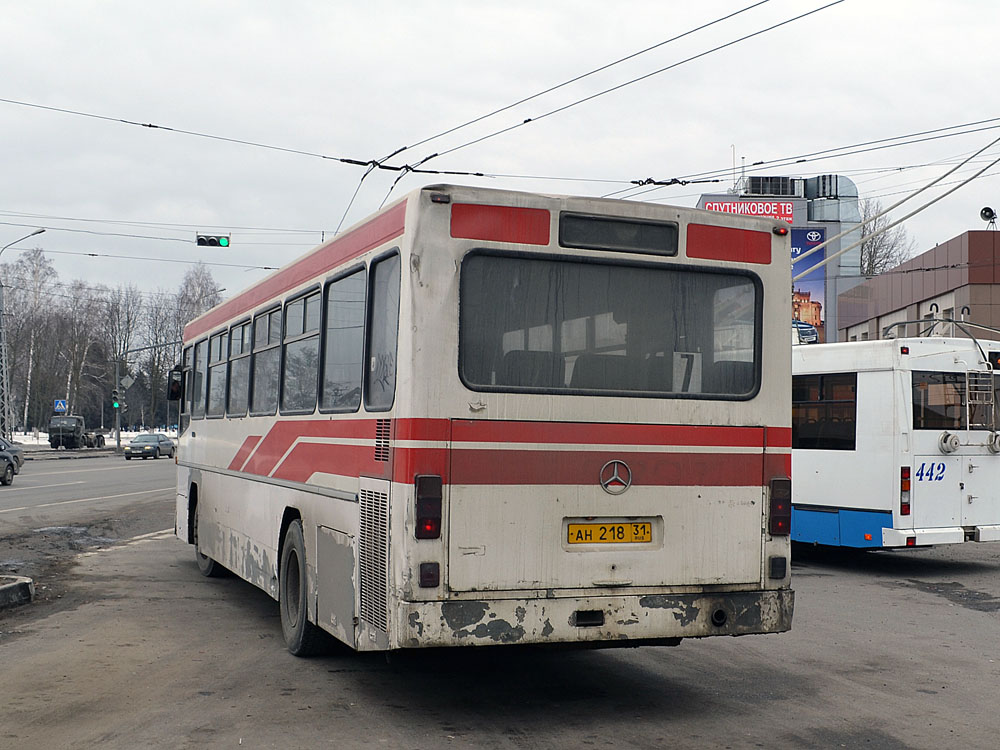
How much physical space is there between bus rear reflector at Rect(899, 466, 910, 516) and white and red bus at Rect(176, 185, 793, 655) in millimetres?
7546

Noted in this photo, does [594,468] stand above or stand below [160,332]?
below

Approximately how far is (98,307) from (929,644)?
328ft

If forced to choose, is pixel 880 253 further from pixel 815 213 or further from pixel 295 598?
pixel 295 598

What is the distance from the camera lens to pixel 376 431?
700 cm

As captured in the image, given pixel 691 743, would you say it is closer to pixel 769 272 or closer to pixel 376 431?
pixel 376 431

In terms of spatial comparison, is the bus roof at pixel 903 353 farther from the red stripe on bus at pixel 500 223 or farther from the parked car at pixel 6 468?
the parked car at pixel 6 468

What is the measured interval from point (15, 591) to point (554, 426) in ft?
23.0

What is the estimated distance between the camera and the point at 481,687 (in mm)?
7875

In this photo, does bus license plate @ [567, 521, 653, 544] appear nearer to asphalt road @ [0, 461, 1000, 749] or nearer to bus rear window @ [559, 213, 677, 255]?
asphalt road @ [0, 461, 1000, 749]

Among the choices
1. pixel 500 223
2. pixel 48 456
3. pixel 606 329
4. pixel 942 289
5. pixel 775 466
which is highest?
pixel 942 289

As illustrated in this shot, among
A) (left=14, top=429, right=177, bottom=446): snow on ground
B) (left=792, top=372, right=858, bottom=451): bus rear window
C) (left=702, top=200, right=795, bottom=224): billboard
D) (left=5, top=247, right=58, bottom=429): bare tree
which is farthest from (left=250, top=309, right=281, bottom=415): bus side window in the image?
(left=5, top=247, right=58, bottom=429): bare tree

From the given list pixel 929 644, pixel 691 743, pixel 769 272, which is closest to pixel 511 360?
pixel 769 272

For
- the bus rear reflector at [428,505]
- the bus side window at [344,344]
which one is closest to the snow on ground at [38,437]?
the bus side window at [344,344]

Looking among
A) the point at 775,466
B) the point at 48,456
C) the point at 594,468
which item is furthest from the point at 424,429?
the point at 48,456
